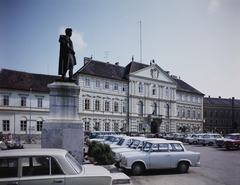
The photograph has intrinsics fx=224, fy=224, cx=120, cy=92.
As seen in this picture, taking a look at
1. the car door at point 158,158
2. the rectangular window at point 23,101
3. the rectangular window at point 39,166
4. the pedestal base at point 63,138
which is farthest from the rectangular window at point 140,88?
the rectangular window at point 39,166

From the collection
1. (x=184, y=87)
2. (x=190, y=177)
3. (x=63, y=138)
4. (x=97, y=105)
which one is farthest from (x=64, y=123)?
(x=184, y=87)

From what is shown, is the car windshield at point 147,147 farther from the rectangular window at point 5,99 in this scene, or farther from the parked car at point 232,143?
the rectangular window at point 5,99

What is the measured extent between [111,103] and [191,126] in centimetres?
2547

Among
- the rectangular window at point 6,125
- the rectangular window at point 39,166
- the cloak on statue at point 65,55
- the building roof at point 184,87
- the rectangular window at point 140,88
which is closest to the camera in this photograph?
the rectangular window at point 39,166

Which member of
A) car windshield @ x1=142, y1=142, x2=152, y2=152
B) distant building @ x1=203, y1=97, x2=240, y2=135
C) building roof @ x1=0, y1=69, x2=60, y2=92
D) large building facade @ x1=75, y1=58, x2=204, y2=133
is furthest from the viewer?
distant building @ x1=203, y1=97, x2=240, y2=135

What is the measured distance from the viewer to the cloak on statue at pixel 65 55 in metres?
10.5

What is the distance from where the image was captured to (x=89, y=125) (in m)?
Answer: 41.0

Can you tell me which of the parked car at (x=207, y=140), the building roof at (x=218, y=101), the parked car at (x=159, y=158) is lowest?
the parked car at (x=207, y=140)

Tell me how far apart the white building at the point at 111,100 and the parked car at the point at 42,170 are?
33.9 metres

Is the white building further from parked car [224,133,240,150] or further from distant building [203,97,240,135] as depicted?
parked car [224,133,240,150]

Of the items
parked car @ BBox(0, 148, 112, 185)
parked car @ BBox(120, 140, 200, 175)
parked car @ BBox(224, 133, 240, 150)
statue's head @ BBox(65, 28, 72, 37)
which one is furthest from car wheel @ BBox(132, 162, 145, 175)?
parked car @ BBox(224, 133, 240, 150)

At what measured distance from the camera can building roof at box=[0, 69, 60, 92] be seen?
1449 inches

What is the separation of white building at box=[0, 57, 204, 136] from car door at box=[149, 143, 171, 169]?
98.9 feet

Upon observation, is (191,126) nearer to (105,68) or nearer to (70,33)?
(105,68)
